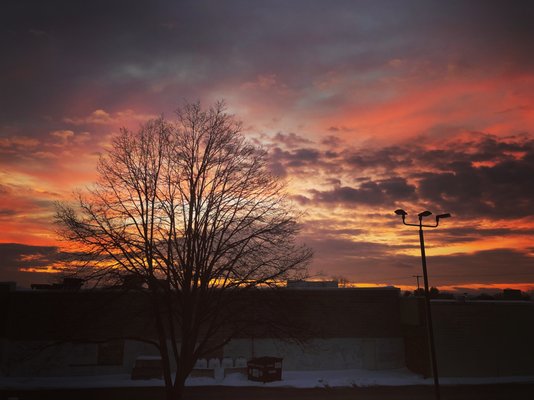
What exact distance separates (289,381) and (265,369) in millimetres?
1989

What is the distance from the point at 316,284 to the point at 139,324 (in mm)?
16745

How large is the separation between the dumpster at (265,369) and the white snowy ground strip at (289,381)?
1.43ft

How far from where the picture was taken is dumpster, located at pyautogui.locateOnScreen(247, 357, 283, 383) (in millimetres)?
28438

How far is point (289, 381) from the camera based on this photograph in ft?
94.0

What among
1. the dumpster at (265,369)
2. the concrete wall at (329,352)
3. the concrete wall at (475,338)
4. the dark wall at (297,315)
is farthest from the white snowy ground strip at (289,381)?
the dark wall at (297,315)

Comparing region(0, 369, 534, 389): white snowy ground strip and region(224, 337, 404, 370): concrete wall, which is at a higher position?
region(224, 337, 404, 370): concrete wall

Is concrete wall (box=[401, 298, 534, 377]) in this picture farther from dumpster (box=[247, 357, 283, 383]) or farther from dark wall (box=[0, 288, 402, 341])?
dumpster (box=[247, 357, 283, 383])

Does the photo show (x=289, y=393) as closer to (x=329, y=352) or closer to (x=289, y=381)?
(x=289, y=381)

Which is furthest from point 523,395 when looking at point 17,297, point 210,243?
point 17,297

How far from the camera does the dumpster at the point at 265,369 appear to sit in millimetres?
28438

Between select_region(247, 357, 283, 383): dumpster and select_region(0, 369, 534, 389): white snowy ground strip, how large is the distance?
0.44m

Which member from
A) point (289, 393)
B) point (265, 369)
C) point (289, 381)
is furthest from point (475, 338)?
point (265, 369)

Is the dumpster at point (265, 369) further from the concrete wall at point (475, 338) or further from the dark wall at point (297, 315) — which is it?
the concrete wall at point (475, 338)

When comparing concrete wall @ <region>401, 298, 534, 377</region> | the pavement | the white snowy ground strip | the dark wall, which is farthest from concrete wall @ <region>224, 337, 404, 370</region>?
the pavement
